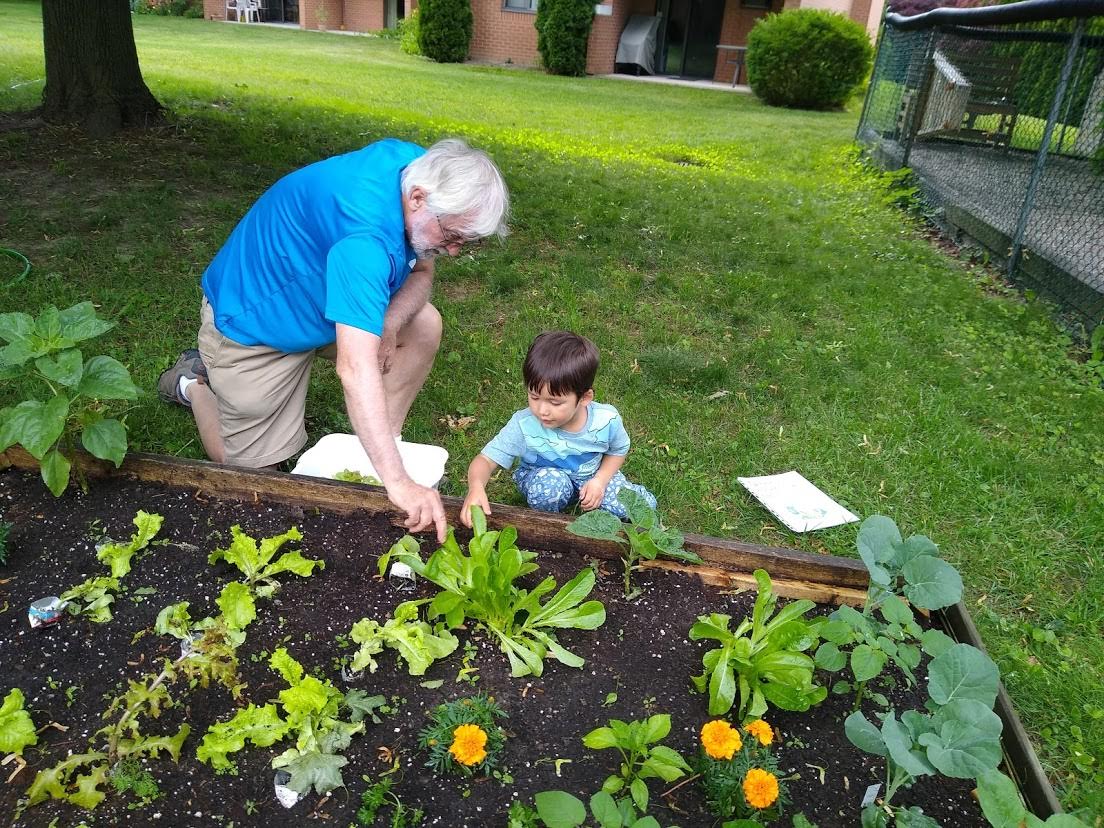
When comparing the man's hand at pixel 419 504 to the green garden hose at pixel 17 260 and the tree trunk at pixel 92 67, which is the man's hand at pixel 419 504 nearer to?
the green garden hose at pixel 17 260

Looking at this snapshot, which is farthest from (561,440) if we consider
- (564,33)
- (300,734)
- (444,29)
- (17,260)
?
(444,29)

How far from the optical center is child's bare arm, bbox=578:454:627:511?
8.29 ft

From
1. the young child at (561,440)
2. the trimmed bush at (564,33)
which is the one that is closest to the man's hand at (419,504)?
the young child at (561,440)

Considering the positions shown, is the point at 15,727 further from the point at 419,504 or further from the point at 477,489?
the point at 477,489

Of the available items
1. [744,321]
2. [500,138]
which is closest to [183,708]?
[744,321]

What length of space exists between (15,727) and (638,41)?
1949 centimetres

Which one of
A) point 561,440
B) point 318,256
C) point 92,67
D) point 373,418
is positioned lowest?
point 561,440

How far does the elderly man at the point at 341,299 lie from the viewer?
196 centimetres

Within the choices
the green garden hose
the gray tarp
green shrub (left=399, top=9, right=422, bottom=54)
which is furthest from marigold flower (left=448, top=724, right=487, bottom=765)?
the gray tarp

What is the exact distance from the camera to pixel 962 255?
20.1 feet

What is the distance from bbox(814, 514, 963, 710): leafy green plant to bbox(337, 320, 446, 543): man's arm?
975 mm

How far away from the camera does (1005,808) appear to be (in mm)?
1307

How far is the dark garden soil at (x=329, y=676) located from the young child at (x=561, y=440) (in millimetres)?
381

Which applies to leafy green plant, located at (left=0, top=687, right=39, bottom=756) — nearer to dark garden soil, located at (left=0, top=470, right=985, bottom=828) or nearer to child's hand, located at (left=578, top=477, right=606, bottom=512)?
dark garden soil, located at (left=0, top=470, right=985, bottom=828)
